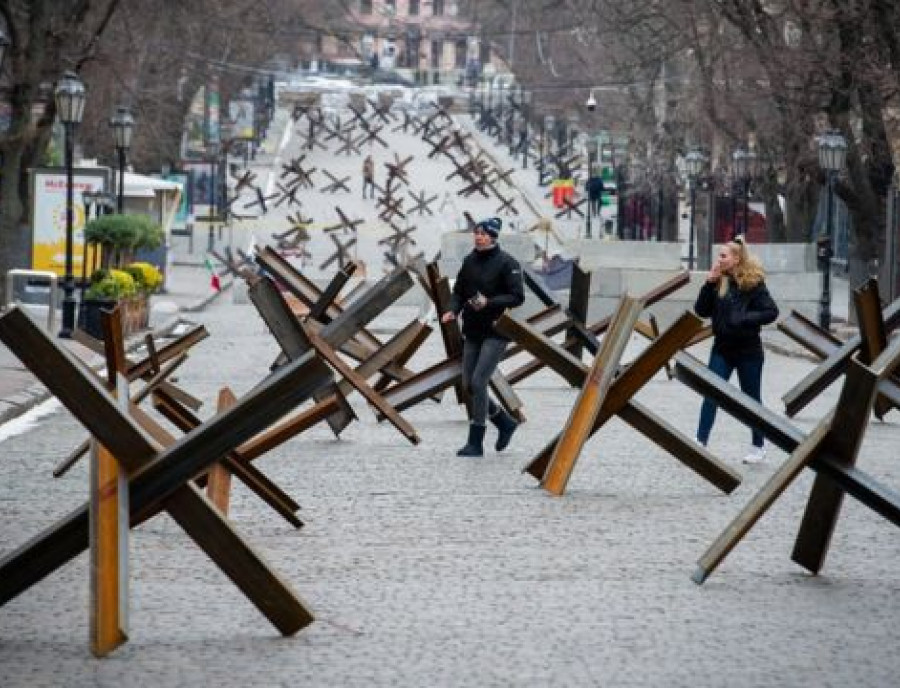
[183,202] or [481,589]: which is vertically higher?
[481,589]

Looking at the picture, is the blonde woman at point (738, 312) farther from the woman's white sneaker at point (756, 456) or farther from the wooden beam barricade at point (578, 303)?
the wooden beam barricade at point (578, 303)

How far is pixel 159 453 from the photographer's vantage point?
948cm

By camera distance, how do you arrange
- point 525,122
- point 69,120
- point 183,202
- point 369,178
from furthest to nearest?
point 525,122
point 369,178
point 183,202
point 69,120

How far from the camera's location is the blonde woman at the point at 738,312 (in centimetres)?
1770

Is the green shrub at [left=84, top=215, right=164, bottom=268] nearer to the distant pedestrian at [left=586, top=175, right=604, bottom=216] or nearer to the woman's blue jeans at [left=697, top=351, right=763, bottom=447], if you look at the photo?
the woman's blue jeans at [left=697, top=351, right=763, bottom=447]

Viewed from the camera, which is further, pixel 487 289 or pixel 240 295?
pixel 240 295

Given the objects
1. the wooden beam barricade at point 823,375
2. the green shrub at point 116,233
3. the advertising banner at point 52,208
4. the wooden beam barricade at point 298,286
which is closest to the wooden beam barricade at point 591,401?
the wooden beam barricade at point 823,375

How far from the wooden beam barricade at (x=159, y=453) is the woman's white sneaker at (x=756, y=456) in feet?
27.1

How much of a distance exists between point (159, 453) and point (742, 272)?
29.2 ft

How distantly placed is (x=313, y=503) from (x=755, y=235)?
5458 centimetres

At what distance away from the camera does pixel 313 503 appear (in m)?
14.8

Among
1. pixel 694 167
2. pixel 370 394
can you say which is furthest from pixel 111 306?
pixel 694 167

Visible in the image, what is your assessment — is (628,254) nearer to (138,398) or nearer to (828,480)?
(138,398)

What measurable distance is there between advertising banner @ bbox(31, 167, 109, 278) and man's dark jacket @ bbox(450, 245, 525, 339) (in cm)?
2400
